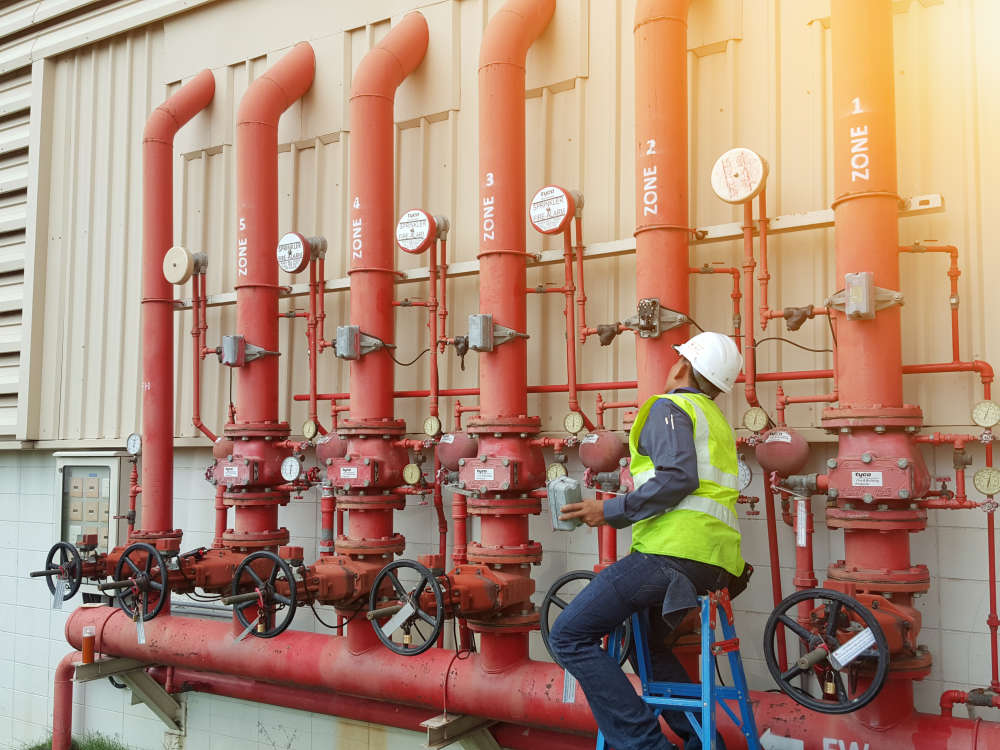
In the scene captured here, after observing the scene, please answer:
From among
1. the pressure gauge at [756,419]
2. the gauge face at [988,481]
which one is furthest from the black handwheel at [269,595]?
the gauge face at [988,481]

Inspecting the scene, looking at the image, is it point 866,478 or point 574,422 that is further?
point 574,422

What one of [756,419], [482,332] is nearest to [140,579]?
[482,332]

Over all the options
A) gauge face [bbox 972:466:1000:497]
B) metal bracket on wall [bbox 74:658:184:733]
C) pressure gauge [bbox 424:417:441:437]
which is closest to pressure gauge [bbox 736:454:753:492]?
gauge face [bbox 972:466:1000:497]

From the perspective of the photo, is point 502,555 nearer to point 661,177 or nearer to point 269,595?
point 269,595

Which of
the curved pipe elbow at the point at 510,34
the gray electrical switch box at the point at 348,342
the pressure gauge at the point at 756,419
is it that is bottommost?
the pressure gauge at the point at 756,419

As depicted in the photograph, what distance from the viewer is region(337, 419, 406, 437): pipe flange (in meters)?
4.71

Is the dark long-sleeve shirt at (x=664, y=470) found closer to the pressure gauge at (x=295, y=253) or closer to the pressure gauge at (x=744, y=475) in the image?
the pressure gauge at (x=744, y=475)

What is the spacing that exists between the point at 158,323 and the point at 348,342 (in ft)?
5.44

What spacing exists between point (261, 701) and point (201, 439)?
1.72m

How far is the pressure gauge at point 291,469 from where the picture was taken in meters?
4.99

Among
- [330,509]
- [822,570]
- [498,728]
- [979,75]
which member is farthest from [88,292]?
[979,75]

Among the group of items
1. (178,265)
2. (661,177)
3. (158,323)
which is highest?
(661,177)

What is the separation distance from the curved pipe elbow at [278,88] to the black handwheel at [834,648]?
4.09m

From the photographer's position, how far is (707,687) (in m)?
2.91
